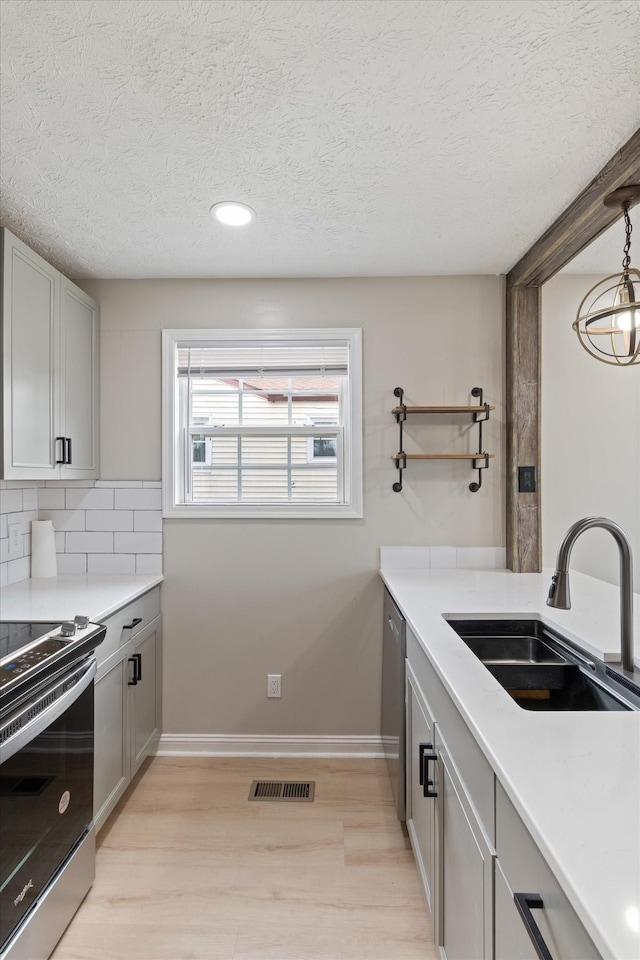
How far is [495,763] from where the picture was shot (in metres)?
0.91

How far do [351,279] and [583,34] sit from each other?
5.13 feet

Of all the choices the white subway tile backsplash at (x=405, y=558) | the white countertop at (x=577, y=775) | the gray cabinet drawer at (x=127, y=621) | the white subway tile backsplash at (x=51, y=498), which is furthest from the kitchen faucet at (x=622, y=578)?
the white subway tile backsplash at (x=51, y=498)

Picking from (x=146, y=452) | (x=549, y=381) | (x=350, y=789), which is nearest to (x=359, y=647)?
(x=350, y=789)

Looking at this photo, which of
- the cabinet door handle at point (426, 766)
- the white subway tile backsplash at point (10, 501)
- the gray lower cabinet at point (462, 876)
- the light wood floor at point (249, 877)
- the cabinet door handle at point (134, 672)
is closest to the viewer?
the gray lower cabinet at point (462, 876)

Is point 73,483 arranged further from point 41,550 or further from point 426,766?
point 426,766

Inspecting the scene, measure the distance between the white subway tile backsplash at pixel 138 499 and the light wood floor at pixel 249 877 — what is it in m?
1.27

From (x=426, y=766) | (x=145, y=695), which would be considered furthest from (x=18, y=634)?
(x=426, y=766)

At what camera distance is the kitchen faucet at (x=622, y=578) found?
122 centimetres

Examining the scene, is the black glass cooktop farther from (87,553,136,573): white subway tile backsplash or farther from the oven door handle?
(87,553,136,573): white subway tile backsplash

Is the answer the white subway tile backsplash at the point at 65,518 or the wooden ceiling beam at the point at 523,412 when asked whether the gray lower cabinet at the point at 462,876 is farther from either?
the white subway tile backsplash at the point at 65,518

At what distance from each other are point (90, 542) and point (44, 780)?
4.67 feet

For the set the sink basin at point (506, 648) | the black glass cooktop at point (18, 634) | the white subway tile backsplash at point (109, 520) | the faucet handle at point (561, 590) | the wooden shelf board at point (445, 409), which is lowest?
the sink basin at point (506, 648)

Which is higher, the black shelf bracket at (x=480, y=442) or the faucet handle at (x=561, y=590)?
the black shelf bracket at (x=480, y=442)

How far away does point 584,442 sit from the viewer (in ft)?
8.95
